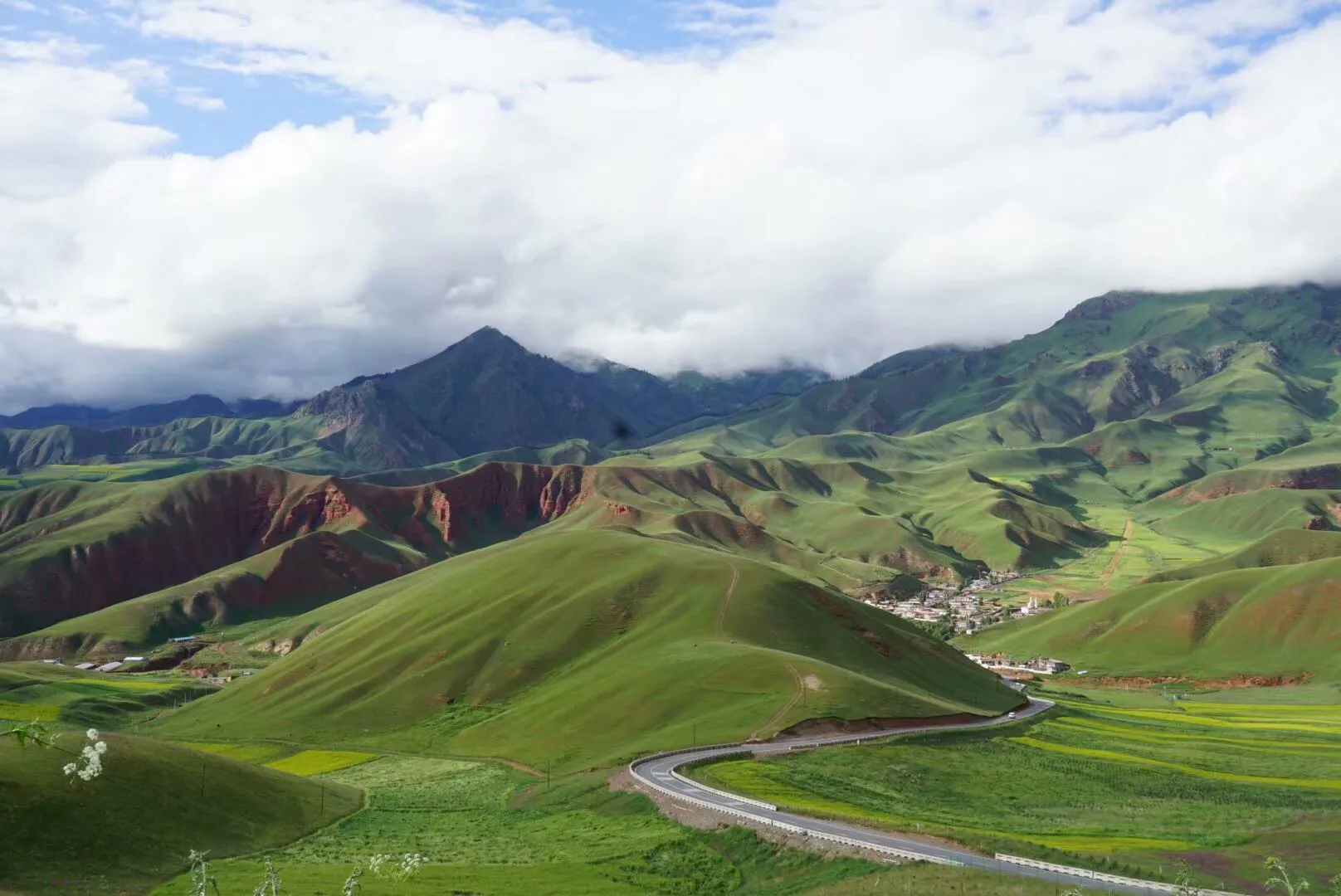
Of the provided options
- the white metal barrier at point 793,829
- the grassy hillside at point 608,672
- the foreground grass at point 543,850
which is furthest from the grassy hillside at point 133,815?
the grassy hillside at point 608,672

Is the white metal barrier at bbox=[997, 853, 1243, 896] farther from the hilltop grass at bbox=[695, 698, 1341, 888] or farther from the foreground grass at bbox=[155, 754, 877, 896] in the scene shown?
the foreground grass at bbox=[155, 754, 877, 896]

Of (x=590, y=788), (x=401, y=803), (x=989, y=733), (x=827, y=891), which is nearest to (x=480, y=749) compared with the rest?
(x=401, y=803)

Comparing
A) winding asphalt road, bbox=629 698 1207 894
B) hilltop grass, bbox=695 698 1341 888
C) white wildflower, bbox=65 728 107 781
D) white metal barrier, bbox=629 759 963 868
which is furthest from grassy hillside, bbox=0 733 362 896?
white wildflower, bbox=65 728 107 781

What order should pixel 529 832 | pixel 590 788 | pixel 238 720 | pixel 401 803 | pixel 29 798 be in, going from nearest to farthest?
1. pixel 29 798
2. pixel 529 832
3. pixel 590 788
4. pixel 401 803
5. pixel 238 720

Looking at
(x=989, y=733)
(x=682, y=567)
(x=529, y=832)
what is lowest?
(x=989, y=733)

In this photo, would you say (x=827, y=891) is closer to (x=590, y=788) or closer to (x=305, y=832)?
(x=590, y=788)

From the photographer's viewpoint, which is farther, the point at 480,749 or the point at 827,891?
the point at 480,749

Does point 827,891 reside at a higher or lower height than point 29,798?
lower
